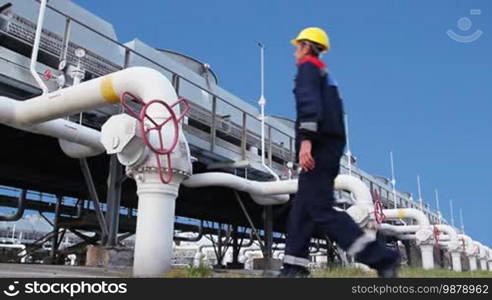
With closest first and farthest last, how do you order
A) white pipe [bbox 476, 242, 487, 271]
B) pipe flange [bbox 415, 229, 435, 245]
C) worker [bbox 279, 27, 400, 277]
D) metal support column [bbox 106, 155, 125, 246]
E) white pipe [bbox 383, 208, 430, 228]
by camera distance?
worker [bbox 279, 27, 400, 277], metal support column [bbox 106, 155, 125, 246], white pipe [bbox 383, 208, 430, 228], pipe flange [bbox 415, 229, 435, 245], white pipe [bbox 476, 242, 487, 271]

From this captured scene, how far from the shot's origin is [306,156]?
2559 mm

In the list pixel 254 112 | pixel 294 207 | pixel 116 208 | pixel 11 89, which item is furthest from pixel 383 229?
pixel 294 207

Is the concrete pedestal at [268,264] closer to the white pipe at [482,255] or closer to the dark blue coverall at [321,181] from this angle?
the dark blue coverall at [321,181]

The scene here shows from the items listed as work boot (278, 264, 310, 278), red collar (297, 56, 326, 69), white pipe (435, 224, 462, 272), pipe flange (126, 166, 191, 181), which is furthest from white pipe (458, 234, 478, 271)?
red collar (297, 56, 326, 69)

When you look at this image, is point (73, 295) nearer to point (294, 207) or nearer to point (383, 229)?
point (294, 207)

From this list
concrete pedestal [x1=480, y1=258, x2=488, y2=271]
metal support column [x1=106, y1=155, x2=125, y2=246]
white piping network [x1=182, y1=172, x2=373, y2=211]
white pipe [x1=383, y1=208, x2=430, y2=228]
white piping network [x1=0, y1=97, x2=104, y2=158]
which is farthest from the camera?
concrete pedestal [x1=480, y1=258, x2=488, y2=271]

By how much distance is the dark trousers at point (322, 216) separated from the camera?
8.17 feet

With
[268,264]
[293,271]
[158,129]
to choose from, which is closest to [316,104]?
[293,271]

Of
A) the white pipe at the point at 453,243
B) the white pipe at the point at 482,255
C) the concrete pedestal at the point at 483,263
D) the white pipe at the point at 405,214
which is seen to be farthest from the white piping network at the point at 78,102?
the concrete pedestal at the point at 483,263

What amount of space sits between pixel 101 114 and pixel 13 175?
459 cm

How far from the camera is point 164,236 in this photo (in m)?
4.12

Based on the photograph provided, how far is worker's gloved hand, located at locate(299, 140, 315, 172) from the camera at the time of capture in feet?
8.40

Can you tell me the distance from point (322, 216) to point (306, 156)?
36cm

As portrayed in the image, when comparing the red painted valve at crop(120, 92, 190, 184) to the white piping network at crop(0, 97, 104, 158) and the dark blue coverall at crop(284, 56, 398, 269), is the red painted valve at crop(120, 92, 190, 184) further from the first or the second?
the white piping network at crop(0, 97, 104, 158)
